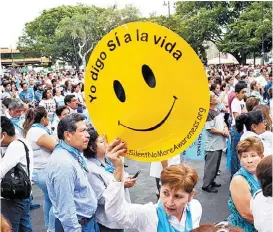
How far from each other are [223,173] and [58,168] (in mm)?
4072

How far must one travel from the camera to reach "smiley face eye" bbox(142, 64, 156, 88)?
168 cm

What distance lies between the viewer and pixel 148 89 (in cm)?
169

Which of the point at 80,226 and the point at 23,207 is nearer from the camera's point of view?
the point at 80,226

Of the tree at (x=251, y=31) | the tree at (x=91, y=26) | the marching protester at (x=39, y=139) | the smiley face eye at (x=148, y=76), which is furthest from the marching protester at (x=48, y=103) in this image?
the tree at (x=251, y=31)

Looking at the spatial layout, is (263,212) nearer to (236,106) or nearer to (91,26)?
(236,106)

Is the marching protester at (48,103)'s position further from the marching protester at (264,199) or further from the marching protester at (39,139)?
the marching protester at (264,199)

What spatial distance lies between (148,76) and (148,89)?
6 centimetres

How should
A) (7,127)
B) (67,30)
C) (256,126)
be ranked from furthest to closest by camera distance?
(67,30) → (256,126) → (7,127)

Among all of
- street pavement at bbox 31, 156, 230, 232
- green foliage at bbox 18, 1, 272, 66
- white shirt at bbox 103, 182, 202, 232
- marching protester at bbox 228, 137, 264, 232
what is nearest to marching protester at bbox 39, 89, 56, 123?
street pavement at bbox 31, 156, 230, 232

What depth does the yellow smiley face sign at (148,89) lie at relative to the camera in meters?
1.65

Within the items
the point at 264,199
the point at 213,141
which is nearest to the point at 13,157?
the point at 264,199

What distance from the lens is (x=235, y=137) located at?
4539mm

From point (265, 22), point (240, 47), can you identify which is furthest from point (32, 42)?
point (265, 22)

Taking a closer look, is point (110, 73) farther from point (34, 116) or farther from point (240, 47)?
point (240, 47)
